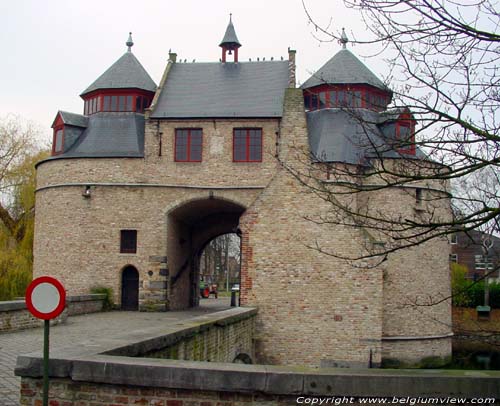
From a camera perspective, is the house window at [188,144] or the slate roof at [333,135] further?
the house window at [188,144]

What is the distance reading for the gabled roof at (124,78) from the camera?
82.6ft

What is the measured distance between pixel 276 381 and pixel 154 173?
1806cm

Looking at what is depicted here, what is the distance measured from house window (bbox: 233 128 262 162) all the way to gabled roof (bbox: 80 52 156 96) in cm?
506

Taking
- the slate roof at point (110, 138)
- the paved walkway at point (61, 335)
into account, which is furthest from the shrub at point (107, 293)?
the slate roof at point (110, 138)

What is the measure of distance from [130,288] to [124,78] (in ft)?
29.2

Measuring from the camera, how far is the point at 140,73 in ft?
86.0

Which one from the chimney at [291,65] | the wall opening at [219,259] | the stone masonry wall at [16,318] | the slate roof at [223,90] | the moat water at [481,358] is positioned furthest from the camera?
the wall opening at [219,259]

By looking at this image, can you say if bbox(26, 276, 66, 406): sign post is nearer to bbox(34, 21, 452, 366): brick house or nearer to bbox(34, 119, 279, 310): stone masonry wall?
bbox(34, 21, 452, 366): brick house

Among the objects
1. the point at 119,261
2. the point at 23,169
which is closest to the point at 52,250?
the point at 119,261

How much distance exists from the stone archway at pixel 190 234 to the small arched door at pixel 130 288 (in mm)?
1280

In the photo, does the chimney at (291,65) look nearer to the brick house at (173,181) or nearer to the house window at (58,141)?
the brick house at (173,181)

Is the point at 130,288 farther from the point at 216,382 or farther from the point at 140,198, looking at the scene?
the point at 216,382

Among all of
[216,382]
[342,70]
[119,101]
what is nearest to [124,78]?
[119,101]

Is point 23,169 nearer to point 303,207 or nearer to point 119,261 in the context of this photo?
point 119,261
